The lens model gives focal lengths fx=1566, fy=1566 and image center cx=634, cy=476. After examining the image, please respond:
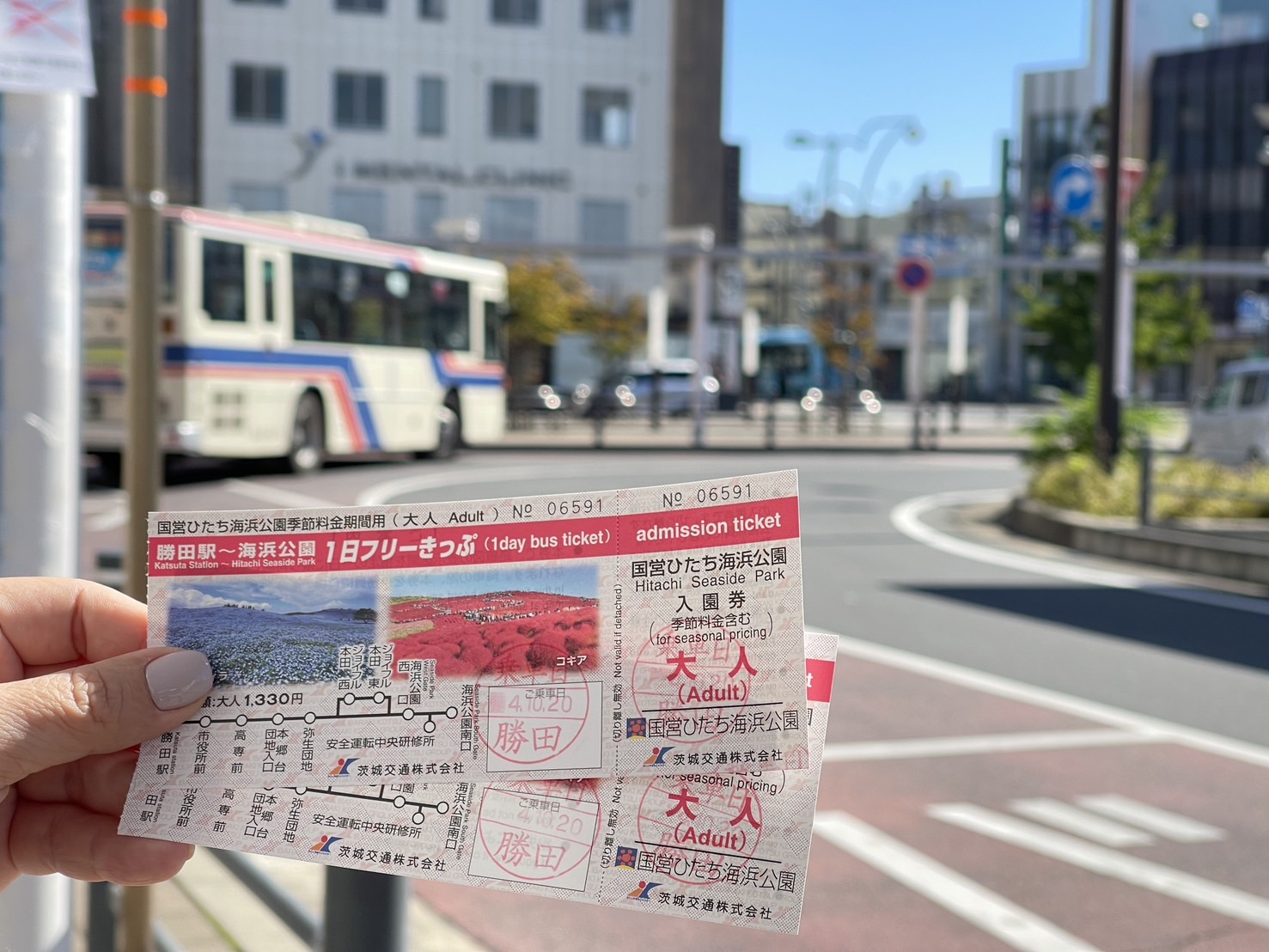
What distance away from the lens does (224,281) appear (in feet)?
55.6

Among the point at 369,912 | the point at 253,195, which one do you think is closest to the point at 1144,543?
the point at 369,912

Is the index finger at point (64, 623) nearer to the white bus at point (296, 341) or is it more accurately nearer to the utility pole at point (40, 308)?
the utility pole at point (40, 308)

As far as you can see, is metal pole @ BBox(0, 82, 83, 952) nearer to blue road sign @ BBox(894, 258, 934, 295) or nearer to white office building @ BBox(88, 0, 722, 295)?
blue road sign @ BBox(894, 258, 934, 295)

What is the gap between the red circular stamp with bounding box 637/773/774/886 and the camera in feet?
3.33

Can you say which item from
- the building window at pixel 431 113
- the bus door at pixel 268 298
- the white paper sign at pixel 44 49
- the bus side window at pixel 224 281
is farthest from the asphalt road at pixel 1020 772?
the building window at pixel 431 113

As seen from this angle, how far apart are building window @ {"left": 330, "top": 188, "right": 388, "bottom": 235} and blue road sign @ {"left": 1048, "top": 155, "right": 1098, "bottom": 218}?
28709mm

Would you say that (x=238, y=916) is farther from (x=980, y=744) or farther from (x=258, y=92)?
(x=258, y=92)

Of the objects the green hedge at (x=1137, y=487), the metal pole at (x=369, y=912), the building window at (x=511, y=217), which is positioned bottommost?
the green hedge at (x=1137, y=487)

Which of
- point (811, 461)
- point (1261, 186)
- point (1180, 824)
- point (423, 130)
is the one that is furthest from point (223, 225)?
point (1261, 186)

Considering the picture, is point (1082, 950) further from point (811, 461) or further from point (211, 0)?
point (211, 0)

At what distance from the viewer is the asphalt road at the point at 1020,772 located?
448 centimetres

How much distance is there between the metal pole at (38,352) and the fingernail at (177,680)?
1.45m

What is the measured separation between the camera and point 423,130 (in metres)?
48.1

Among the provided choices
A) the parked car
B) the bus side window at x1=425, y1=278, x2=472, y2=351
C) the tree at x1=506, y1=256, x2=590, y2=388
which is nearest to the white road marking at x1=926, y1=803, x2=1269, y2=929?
the bus side window at x1=425, y1=278, x2=472, y2=351
